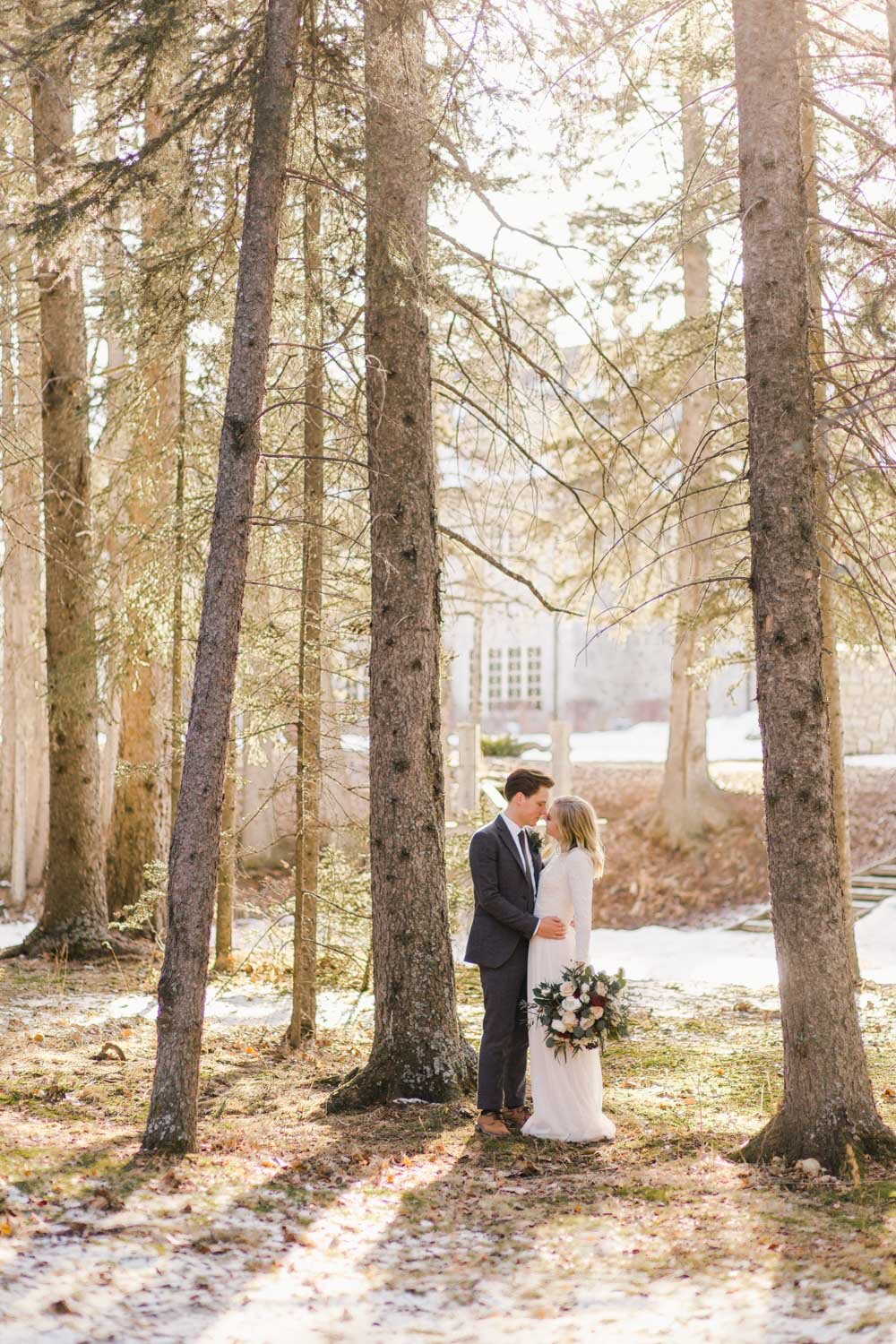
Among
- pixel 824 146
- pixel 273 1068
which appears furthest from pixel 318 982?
pixel 824 146

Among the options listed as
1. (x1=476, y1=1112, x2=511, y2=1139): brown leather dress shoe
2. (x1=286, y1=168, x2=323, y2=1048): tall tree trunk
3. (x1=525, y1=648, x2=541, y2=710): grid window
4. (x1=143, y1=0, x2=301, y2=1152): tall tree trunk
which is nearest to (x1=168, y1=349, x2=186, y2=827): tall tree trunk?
(x1=286, y1=168, x2=323, y2=1048): tall tree trunk

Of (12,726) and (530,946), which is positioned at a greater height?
(12,726)

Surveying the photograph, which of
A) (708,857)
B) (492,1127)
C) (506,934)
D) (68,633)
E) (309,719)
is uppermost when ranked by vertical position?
(68,633)

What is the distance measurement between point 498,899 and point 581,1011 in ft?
2.29

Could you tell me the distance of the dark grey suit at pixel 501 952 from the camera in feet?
20.9

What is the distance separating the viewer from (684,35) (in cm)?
763

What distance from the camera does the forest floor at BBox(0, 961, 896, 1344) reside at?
12.9 ft

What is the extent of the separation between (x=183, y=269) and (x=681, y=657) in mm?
11058

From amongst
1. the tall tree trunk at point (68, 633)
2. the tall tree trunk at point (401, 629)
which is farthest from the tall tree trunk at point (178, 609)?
the tall tree trunk at point (401, 629)

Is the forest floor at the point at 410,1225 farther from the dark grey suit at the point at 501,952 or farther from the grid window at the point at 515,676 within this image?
the grid window at the point at 515,676

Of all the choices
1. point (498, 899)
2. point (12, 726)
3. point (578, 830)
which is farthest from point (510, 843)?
point (12, 726)

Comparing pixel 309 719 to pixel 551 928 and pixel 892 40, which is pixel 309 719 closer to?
pixel 551 928

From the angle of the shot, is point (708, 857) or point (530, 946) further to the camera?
point (708, 857)

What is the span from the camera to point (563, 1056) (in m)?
6.12
